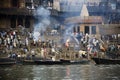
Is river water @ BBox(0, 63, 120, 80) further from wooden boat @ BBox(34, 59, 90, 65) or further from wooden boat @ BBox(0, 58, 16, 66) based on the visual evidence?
wooden boat @ BBox(34, 59, 90, 65)

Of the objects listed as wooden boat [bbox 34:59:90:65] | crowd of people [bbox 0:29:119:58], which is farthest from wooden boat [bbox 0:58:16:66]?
wooden boat [bbox 34:59:90:65]

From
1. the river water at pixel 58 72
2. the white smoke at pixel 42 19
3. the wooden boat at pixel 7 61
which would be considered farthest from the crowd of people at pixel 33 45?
the river water at pixel 58 72

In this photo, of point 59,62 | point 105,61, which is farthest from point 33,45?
point 105,61

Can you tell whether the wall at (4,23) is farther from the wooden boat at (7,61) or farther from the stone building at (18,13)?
the wooden boat at (7,61)

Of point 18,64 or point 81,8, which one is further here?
point 81,8

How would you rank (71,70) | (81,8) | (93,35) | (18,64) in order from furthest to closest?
(81,8) → (93,35) → (18,64) → (71,70)

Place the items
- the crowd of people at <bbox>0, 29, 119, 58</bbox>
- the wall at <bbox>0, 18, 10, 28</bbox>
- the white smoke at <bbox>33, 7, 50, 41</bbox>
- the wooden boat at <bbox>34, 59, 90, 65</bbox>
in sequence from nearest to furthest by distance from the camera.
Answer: the wooden boat at <bbox>34, 59, 90, 65</bbox>
the crowd of people at <bbox>0, 29, 119, 58</bbox>
the white smoke at <bbox>33, 7, 50, 41</bbox>
the wall at <bbox>0, 18, 10, 28</bbox>

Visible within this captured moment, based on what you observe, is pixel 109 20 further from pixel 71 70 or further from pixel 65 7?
pixel 71 70

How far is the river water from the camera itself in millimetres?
43094

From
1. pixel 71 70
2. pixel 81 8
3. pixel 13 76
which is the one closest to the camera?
pixel 13 76

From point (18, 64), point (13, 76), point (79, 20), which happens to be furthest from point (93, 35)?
point (13, 76)

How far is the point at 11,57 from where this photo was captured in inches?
2217

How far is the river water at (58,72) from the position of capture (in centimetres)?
4309

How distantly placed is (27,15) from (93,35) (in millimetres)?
9178
